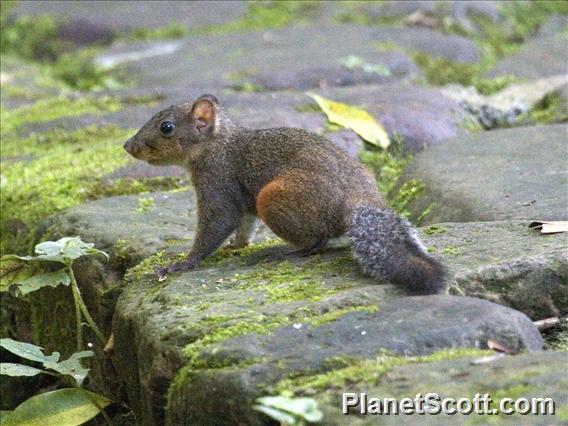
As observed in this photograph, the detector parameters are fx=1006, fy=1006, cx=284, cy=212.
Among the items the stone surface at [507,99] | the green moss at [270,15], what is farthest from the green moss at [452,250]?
the green moss at [270,15]

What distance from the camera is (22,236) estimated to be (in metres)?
6.02

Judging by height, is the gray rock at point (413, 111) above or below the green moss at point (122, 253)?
above

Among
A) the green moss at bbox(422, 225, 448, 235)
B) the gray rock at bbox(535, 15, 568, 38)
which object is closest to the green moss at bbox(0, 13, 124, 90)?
the gray rock at bbox(535, 15, 568, 38)

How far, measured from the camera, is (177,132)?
5.43 m

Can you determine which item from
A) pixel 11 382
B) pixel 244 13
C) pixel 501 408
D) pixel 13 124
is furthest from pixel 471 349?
pixel 244 13

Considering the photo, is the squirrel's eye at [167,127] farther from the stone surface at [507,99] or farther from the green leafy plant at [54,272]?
the stone surface at [507,99]

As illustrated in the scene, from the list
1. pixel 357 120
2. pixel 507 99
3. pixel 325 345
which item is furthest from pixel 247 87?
pixel 325 345

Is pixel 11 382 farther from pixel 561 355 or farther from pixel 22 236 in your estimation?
pixel 561 355

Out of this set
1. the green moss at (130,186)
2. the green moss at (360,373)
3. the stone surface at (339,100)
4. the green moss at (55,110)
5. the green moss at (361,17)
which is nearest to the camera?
the green moss at (360,373)

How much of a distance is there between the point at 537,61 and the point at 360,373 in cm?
610

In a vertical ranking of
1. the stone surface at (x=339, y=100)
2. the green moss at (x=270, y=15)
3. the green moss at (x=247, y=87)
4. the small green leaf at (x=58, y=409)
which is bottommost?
the small green leaf at (x=58, y=409)

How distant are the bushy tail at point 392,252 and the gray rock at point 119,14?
6774 mm

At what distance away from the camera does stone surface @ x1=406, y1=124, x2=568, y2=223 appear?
16.8ft

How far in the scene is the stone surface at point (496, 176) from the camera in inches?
201
